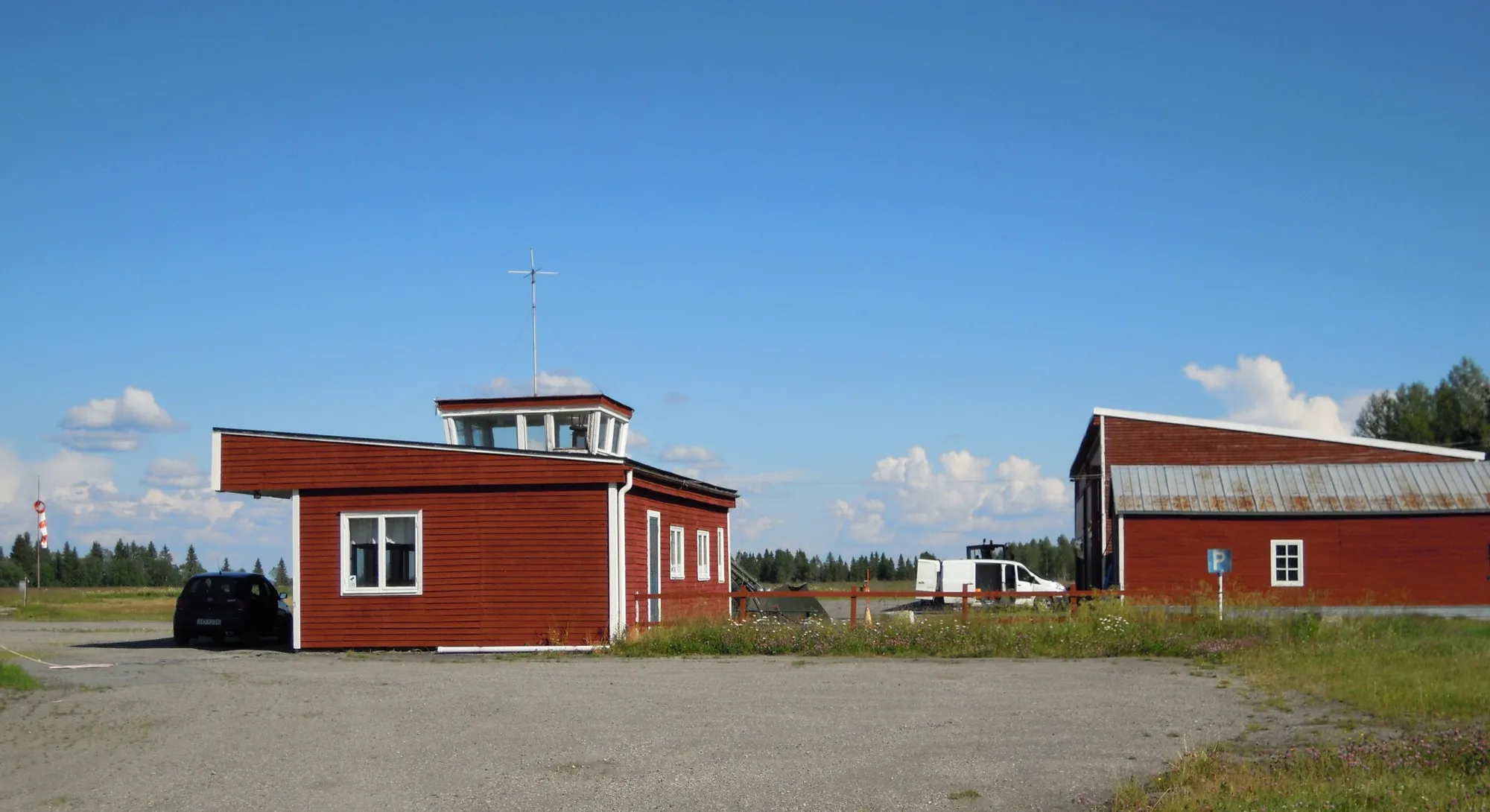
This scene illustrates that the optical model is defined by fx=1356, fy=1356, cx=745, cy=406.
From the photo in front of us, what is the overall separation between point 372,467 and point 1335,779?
58.9 ft

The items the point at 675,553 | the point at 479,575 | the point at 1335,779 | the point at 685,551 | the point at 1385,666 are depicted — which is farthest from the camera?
the point at 685,551

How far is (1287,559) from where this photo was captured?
Answer: 122 feet

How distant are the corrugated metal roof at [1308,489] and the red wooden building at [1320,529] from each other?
4 centimetres

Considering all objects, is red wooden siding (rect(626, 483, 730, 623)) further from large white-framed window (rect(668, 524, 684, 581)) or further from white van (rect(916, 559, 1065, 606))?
white van (rect(916, 559, 1065, 606))

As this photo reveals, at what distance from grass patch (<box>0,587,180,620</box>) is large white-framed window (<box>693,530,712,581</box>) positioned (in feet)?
66.7

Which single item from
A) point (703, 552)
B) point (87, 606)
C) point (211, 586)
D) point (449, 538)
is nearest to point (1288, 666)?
point (449, 538)

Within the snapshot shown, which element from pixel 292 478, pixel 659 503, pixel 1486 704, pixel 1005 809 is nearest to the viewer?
pixel 1005 809

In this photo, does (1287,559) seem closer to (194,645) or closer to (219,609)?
(219,609)

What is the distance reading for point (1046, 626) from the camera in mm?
22609

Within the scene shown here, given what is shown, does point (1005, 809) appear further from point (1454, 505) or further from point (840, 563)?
point (840, 563)

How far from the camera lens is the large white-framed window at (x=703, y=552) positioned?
2987 cm

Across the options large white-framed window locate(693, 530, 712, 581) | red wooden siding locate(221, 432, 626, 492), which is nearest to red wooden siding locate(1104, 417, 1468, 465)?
large white-framed window locate(693, 530, 712, 581)

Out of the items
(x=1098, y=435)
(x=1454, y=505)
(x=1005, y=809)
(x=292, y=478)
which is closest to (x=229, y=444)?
(x=292, y=478)

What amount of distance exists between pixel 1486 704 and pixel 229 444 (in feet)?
65.7
